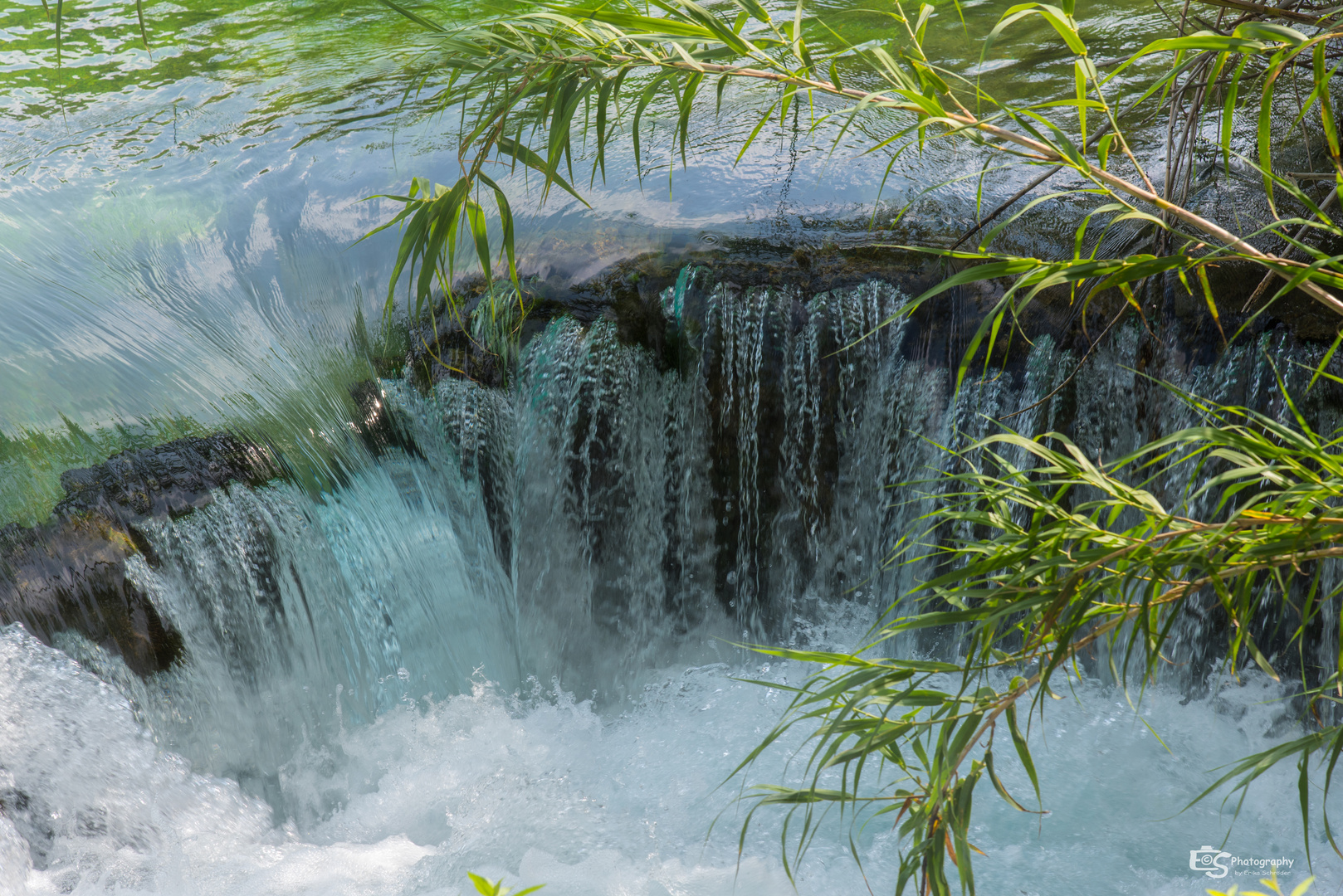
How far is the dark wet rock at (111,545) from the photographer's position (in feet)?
A: 9.80

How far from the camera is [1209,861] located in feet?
9.41

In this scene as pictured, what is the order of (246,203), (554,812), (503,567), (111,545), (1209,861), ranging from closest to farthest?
1. (1209,861)
2. (111,545)
3. (554,812)
4. (503,567)
5. (246,203)

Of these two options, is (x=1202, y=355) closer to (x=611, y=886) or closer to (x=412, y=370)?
(x=611, y=886)

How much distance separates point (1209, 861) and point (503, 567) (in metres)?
2.65

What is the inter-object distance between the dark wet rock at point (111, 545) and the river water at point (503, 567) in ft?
0.19

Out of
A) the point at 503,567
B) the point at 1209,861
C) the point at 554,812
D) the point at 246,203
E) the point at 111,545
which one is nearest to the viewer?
the point at 1209,861

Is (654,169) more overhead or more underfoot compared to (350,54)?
more underfoot

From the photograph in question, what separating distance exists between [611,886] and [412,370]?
2.00 meters

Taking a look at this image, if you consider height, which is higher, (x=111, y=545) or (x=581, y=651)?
(x=111, y=545)

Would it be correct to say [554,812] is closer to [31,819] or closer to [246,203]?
[31,819]

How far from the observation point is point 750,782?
3299 millimetres

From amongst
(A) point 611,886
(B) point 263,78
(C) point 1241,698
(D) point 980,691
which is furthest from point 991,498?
(B) point 263,78

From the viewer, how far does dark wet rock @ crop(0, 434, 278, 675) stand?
2988 millimetres

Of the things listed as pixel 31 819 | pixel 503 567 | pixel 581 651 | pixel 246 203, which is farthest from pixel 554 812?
pixel 246 203
